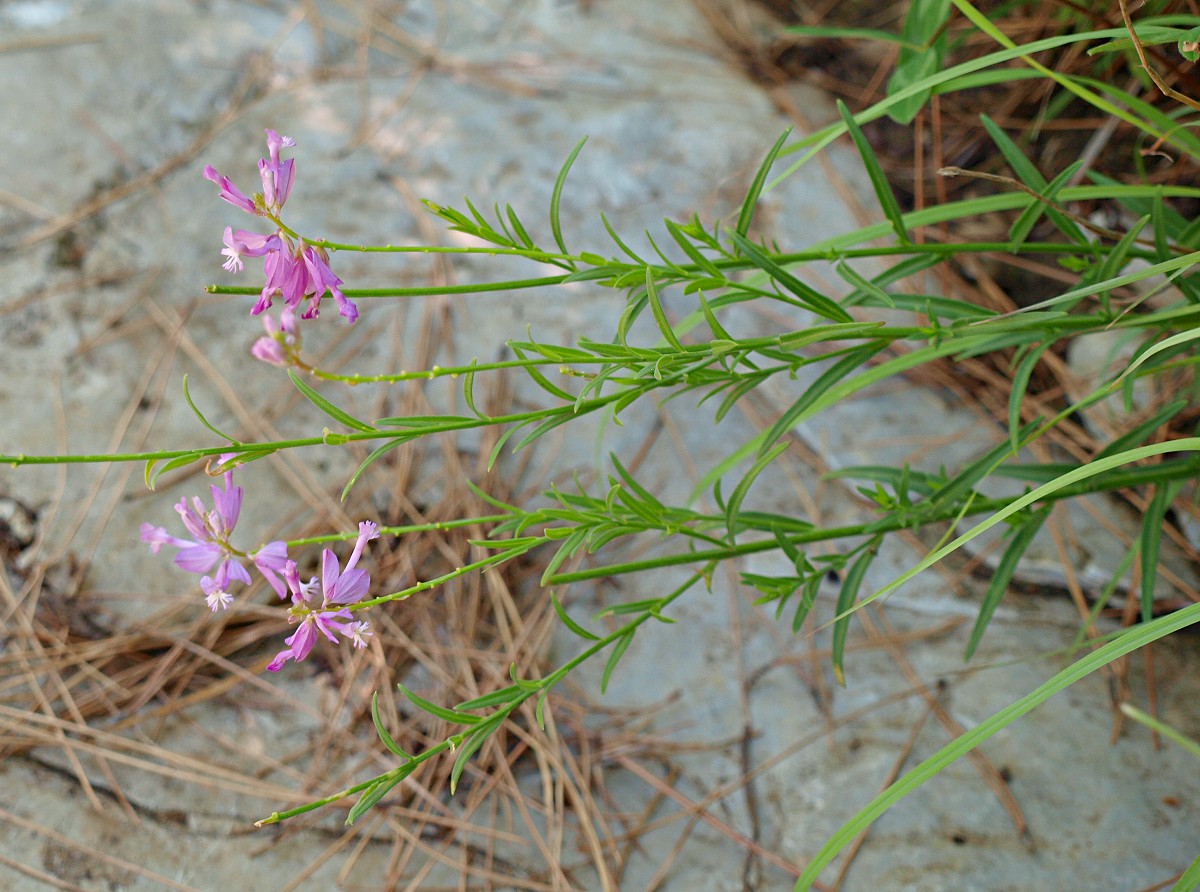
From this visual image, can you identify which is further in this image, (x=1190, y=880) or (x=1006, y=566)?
(x=1006, y=566)

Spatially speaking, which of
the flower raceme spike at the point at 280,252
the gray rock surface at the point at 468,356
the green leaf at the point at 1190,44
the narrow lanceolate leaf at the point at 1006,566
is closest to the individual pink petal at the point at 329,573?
the flower raceme spike at the point at 280,252

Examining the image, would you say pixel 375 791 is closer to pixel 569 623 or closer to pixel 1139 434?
pixel 569 623

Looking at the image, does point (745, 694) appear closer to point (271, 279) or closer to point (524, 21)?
point (271, 279)

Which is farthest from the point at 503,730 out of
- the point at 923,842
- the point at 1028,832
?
the point at 1028,832

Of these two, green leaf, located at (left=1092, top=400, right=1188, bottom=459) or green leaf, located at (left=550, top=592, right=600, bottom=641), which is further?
green leaf, located at (left=1092, top=400, right=1188, bottom=459)

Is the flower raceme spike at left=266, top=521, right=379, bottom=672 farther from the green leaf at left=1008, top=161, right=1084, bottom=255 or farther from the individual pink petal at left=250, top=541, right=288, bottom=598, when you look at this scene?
the green leaf at left=1008, top=161, right=1084, bottom=255

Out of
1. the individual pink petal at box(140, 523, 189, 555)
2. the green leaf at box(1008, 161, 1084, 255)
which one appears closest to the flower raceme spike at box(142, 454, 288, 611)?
the individual pink petal at box(140, 523, 189, 555)

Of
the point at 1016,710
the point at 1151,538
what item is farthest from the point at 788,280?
the point at 1151,538

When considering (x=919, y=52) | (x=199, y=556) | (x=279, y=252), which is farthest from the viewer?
(x=919, y=52)
